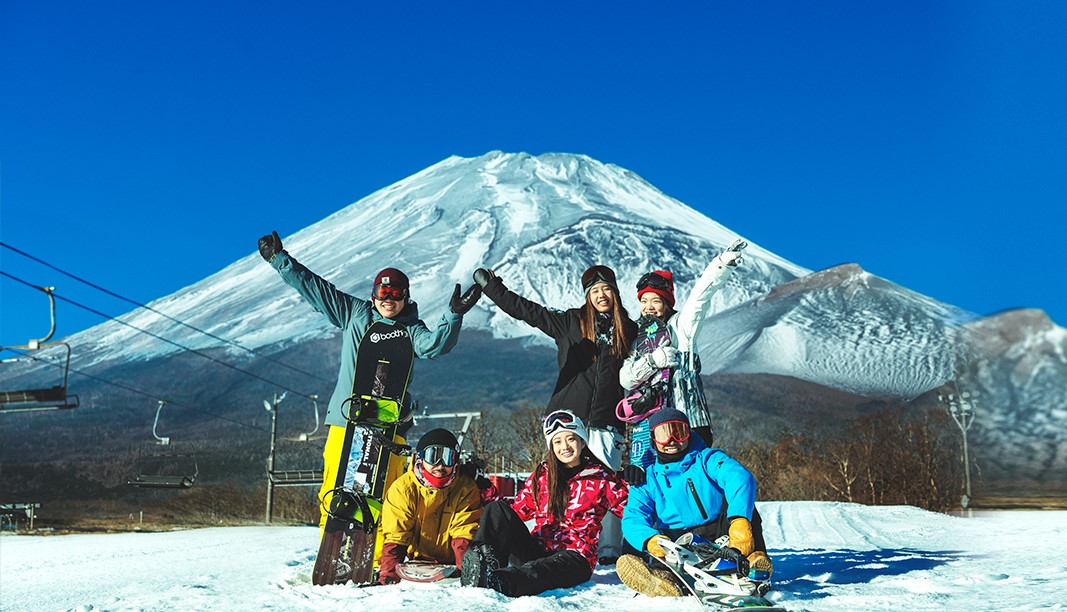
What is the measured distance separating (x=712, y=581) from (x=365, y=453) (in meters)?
1.82

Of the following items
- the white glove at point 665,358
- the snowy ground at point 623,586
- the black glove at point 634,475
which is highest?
the white glove at point 665,358

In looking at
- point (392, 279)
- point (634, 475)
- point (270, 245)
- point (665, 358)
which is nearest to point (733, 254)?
point (665, 358)

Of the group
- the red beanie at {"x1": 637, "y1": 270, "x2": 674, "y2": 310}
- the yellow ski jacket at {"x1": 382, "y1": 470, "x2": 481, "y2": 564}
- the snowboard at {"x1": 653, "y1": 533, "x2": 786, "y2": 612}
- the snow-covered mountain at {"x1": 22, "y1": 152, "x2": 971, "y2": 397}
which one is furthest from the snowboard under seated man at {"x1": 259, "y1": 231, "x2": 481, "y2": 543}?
the snow-covered mountain at {"x1": 22, "y1": 152, "x2": 971, "y2": 397}

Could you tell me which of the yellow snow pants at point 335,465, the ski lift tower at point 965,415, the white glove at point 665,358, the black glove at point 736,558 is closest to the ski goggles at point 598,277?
the white glove at point 665,358

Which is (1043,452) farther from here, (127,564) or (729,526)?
(127,564)

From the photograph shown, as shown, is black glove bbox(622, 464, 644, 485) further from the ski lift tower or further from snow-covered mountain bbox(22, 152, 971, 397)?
snow-covered mountain bbox(22, 152, 971, 397)

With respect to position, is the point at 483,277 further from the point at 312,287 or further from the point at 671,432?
the point at 671,432

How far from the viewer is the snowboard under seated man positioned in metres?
4.84

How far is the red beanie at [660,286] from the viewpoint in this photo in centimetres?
484

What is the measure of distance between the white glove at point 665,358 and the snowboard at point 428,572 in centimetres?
126

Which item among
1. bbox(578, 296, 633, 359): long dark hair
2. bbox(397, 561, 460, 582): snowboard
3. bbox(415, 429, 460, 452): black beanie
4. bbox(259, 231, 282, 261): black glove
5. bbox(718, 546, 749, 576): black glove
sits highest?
bbox(259, 231, 282, 261): black glove

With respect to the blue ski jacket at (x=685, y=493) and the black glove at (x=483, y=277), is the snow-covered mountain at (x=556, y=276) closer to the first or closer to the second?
the black glove at (x=483, y=277)

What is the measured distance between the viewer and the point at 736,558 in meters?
3.52

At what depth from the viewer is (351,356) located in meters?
4.97
